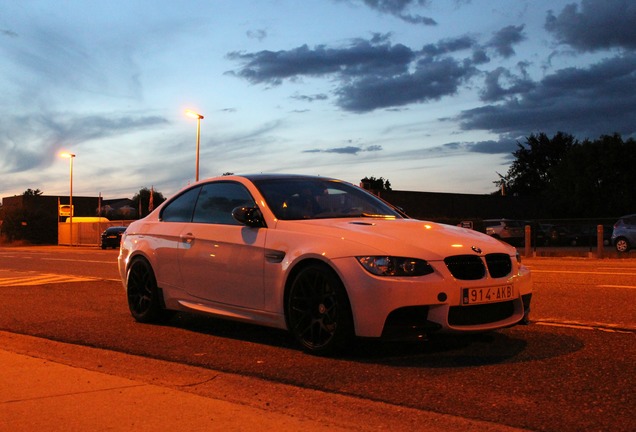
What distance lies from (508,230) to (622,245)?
448 centimetres

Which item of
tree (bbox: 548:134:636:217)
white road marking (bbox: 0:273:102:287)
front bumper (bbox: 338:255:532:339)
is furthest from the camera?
tree (bbox: 548:134:636:217)

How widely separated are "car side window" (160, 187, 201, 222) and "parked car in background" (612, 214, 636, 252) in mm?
22476

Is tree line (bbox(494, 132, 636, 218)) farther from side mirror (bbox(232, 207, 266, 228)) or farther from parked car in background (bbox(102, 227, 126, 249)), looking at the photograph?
side mirror (bbox(232, 207, 266, 228))

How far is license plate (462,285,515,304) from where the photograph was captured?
5566 millimetres

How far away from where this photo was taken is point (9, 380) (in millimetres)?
5391

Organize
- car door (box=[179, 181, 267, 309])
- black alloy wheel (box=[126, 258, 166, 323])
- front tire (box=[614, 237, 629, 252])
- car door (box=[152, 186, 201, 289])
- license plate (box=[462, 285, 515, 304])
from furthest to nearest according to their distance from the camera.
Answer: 1. front tire (box=[614, 237, 629, 252])
2. black alloy wheel (box=[126, 258, 166, 323])
3. car door (box=[152, 186, 201, 289])
4. car door (box=[179, 181, 267, 309])
5. license plate (box=[462, 285, 515, 304])

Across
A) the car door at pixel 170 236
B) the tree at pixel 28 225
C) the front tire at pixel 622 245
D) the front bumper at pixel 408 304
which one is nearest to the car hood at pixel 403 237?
the front bumper at pixel 408 304

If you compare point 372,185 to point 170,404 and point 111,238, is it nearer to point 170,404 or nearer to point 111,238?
point 111,238

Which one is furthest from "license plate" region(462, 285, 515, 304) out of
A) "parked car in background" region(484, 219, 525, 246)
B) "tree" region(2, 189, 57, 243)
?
"tree" region(2, 189, 57, 243)

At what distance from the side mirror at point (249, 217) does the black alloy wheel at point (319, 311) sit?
0.74 meters

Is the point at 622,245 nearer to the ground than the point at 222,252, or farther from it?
nearer to the ground

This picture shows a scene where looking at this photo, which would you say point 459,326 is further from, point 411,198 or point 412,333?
point 411,198

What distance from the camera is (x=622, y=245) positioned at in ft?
88.9

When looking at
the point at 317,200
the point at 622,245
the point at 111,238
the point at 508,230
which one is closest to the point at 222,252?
the point at 317,200
